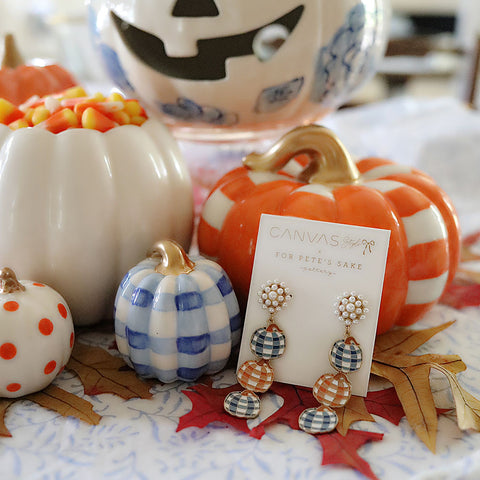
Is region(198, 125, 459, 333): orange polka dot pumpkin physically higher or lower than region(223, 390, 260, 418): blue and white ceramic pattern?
higher

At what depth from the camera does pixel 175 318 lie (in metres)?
0.56

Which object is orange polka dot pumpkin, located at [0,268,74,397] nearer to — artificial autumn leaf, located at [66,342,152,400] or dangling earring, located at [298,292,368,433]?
artificial autumn leaf, located at [66,342,152,400]

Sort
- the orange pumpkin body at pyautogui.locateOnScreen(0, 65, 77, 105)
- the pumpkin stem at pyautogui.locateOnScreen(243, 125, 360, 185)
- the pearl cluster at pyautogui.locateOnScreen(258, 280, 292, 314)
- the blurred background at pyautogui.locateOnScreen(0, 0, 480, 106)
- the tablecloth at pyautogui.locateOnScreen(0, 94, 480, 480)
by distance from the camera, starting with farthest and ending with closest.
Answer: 1. the blurred background at pyautogui.locateOnScreen(0, 0, 480, 106)
2. the orange pumpkin body at pyautogui.locateOnScreen(0, 65, 77, 105)
3. the pumpkin stem at pyautogui.locateOnScreen(243, 125, 360, 185)
4. the pearl cluster at pyautogui.locateOnScreen(258, 280, 292, 314)
5. the tablecloth at pyautogui.locateOnScreen(0, 94, 480, 480)

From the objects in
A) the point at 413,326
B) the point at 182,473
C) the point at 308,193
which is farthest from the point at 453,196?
the point at 182,473

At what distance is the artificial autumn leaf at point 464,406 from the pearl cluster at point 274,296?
0.62 feet

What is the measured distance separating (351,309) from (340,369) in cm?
6

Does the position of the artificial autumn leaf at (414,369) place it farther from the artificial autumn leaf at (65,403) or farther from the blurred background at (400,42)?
the blurred background at (400,42)

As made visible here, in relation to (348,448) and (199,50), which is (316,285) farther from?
(199,50)

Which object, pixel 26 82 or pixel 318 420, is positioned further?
pixel 26 82

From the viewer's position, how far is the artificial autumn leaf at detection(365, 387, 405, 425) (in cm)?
55

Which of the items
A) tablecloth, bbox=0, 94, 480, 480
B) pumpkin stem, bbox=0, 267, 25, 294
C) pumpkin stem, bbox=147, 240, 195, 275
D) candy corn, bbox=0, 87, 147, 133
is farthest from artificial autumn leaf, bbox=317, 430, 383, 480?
candy corn, bbox=0, 87, 147, 133

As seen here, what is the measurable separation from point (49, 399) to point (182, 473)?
184mm

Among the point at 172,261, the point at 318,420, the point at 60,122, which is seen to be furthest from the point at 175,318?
the point at 60,122

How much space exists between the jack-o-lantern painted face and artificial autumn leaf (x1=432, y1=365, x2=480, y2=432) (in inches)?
17.3
